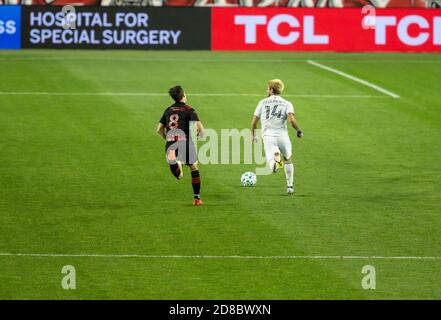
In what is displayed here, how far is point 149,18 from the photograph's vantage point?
142 feet

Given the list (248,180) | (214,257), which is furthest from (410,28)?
(214,257)

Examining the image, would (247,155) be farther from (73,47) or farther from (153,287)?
(73,47)

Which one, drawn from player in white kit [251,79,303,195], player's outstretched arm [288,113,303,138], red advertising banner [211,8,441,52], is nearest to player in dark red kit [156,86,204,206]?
player in white kit [251,79,303,195]

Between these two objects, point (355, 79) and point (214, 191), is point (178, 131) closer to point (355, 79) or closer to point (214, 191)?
point (214, 191)

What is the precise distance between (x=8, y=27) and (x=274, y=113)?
21885 mm

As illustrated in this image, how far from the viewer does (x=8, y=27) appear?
42.9 m

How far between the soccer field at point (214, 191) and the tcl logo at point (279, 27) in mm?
3491

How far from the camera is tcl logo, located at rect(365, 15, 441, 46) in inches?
1730

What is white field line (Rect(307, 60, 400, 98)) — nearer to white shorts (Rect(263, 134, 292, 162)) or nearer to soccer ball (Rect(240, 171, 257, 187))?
soccer ball (Rect(240, 171, 257, 187))

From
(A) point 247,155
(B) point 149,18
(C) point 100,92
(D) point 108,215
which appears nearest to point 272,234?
(D) point 108,215

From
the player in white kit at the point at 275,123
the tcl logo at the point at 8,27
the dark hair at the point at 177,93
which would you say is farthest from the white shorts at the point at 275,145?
the tcl logo at the point at 8,27

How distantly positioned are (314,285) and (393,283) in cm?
106

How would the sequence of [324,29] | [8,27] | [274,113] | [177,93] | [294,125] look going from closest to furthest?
[177,93] < [294,125] < [274,113] < [8,27] < [324,29]

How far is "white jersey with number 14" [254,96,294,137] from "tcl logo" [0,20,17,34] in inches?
848
